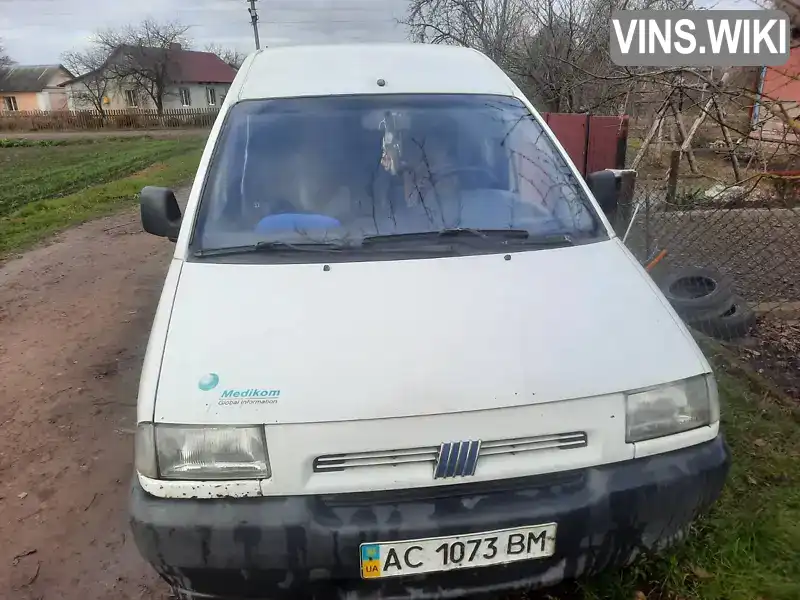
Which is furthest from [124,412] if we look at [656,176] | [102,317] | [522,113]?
[656,176]

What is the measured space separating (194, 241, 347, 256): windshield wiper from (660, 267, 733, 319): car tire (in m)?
2.74

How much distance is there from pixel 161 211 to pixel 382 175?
108 cm

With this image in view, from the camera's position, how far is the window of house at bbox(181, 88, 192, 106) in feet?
192

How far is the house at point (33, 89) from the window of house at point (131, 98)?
12434 mm

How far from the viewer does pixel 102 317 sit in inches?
209

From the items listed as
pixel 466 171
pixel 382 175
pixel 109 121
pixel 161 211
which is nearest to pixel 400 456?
pixel 382 175

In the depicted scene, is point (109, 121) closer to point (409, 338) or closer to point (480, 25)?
point (480, 25)

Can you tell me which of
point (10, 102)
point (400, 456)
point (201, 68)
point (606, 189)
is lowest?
point (400, 456)

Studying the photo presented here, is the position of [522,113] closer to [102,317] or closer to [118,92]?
[102,317]

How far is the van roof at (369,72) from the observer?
315 cm

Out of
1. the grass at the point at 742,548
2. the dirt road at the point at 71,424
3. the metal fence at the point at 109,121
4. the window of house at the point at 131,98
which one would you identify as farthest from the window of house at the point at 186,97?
the grass at the point at 742,548

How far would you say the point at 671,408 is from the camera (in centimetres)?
199

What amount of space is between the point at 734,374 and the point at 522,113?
1.92m
